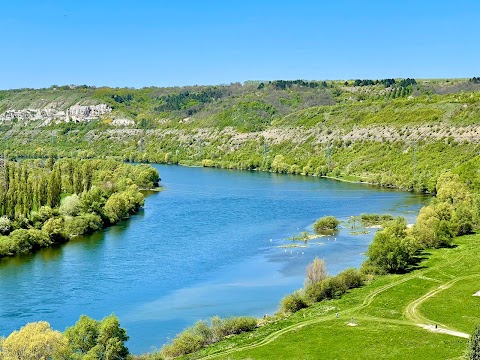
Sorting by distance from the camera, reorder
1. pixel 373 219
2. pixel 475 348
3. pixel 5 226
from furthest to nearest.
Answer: pixel 373 219, pixel 5 226, pixel 475 348

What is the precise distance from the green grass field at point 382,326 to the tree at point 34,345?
8.65 metres

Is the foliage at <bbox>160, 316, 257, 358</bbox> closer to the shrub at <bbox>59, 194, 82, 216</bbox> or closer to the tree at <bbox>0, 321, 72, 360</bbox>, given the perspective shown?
the tree at <bbox>0, 321, 72, 360</bbox>

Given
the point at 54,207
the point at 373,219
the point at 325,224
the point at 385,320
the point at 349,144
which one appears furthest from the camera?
the point at 349,144

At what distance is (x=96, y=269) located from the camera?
58.2m

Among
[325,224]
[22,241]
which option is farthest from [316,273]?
[22,241]

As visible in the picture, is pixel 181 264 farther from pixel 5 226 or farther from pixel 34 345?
pixel 34 345

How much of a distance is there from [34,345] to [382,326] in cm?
2199

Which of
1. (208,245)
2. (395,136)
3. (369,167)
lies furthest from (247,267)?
(395,136)

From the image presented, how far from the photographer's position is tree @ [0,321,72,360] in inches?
1246

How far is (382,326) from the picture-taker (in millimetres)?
42062

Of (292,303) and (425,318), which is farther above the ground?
(425,318)

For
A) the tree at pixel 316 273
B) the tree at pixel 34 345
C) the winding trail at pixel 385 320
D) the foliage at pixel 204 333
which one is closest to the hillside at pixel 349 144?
the winding trail at pixel 385 320

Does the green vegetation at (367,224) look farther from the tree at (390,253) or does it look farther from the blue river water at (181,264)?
the blue river water at (181,264)

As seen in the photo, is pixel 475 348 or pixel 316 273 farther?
pixel 316 273
